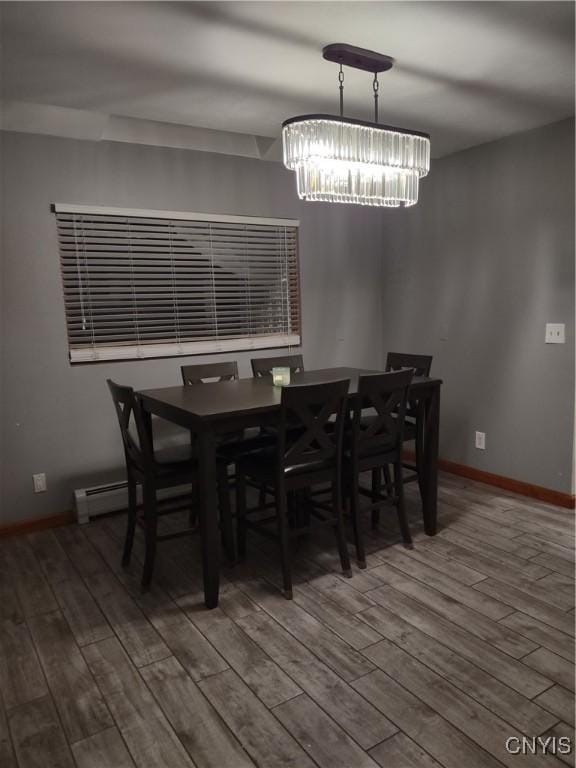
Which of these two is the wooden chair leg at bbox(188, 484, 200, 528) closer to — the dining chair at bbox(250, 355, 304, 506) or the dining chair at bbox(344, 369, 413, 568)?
the dining chair at bbox(250, 355, 304, 506)

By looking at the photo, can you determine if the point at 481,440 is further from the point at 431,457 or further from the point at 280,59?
the point at 280,59

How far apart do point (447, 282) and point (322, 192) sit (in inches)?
72.8

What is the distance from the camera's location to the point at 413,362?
11.0ft

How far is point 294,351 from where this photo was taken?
13.4 feet

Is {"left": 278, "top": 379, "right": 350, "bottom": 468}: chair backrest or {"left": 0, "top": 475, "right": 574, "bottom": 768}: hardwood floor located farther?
{"left": 278, "top": 379, "right": 350, "bottom": 468}: chair backrest

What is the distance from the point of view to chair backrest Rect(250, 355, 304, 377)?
3422 mm

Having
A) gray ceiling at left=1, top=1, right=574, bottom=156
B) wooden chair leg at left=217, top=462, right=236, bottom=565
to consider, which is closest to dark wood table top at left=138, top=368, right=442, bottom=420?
wooden chair leg at left=217, top=462, right=236, bottom=565

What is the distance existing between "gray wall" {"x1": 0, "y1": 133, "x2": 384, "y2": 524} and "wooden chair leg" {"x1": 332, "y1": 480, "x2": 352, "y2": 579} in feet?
5.09

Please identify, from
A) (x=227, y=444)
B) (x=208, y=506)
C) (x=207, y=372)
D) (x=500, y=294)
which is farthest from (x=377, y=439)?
(x=500, y=294)

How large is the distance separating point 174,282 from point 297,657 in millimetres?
2456

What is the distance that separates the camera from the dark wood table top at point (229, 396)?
7.38 ft

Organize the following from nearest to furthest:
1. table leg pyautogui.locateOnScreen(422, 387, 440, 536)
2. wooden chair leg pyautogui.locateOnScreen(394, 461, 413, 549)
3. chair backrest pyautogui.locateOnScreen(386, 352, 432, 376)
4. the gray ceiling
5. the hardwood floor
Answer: the hardwood floor < the gray ceiling < wooden chair leg pyautogui.locateOnScreen(394, 461, 413, 549) < table leg pyautogui.locateOnScreen(422, 387, 440, 536) < chair backrest pyautogui.locateOnScreen(386, 352, 432, 376)

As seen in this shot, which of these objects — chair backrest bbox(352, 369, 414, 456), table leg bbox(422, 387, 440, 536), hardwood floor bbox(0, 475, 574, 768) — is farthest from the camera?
table leg bbox(422, 387, 440, 536)

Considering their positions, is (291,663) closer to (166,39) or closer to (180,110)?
(166,39)
